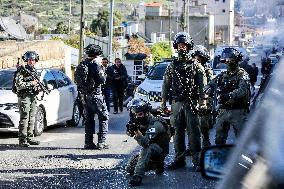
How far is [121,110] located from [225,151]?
15.3 metres

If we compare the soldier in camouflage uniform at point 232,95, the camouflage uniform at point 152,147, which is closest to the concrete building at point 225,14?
the soldier in camouflage uniform at point 232,95

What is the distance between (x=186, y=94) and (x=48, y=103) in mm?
5038

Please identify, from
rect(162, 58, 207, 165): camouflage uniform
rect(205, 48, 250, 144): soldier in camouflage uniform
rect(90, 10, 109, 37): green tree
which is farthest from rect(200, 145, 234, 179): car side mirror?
rect(90, 10, 109, 37): green tree

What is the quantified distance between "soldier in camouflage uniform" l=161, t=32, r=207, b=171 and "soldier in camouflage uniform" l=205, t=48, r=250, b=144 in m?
0.27

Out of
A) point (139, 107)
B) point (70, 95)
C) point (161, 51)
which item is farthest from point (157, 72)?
point (161, 51)

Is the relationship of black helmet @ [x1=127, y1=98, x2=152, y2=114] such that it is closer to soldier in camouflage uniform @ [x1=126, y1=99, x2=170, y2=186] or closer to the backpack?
soldier in camouflage uniform @ [x1=126, y1=99, x2=170, y2=186]

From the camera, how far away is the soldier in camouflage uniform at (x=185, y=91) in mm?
8398

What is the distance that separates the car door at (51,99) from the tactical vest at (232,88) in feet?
17.2

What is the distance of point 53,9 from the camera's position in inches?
4215

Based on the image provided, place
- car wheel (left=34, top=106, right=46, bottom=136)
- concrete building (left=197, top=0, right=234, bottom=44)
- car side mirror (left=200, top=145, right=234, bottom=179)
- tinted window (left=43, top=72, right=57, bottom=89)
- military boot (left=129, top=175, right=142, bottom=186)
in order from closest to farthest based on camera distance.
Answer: car side mirror (left=200, top=145, right=234, bottom=179) < military boot (left=129, top=175, right=142, bottom=186) < concrete building (left=197, top=0, right=234, bottom=44) < car wheel (left=34, top=106, right=46, bottom=136) < tinted window (left=43, top=72, right=57, bottom=89)

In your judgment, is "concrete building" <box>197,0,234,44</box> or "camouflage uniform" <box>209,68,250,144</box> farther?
"concrete building" <box>197,0,234,44</box>

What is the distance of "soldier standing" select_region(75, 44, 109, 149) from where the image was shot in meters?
10.3

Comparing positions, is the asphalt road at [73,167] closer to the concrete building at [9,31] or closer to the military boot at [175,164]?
the military boot at [175,164]

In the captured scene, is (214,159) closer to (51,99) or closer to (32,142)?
(32,142)
